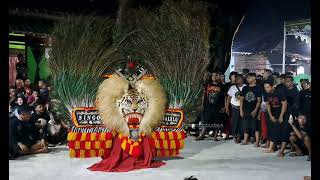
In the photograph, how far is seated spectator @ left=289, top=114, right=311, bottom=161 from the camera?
9.68 feet

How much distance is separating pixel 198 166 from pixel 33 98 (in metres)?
1.21

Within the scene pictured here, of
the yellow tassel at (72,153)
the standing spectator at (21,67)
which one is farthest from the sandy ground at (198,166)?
the standing spectator at (21,67)

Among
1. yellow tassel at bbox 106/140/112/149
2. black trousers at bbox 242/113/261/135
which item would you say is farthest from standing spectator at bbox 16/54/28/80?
black trousers at bbox 242/113/261/135

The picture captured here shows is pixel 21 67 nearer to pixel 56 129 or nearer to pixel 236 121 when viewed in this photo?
pixel 56 129

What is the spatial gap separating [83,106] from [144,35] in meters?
0.63

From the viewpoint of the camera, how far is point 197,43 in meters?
2.91

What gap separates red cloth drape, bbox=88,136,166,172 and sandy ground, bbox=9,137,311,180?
4 centimetres

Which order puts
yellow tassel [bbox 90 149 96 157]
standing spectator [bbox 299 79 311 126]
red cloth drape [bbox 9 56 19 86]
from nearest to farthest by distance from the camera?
red cloth drape [bbox 9 56 19 86], yellow tassel [bbox 90 149 96 157], standing spectator [bbox 299 79 311 126]

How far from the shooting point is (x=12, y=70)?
273 centimetres

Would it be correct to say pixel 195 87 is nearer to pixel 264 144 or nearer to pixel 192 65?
pixel 192 65

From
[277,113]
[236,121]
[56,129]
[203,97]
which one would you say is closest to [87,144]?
[56,129]

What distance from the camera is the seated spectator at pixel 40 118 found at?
9.07ft

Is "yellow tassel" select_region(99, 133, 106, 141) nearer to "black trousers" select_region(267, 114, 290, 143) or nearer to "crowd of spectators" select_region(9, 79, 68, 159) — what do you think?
"crowd of spectators" select_region(9, 79, 68, 159)

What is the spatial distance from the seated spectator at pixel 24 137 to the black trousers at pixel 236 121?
1.31 m
